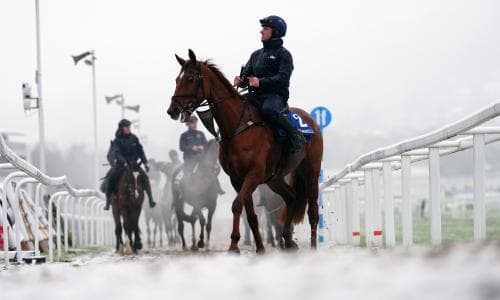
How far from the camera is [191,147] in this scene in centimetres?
2002

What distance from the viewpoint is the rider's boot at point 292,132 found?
11.2 metres

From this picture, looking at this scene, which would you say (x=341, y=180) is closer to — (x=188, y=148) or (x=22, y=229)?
(x=188, y=148)

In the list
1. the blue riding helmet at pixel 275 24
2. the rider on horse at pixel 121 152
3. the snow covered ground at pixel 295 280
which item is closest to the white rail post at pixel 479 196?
the snow covered ground at pixel 295 280

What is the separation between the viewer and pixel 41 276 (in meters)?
5.15

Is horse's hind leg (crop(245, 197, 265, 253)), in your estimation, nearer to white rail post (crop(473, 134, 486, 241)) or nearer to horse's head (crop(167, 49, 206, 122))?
horse's head (crop(167, 49, 206, 122))

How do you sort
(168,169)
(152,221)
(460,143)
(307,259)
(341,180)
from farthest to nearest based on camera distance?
1. (152,221)
2. (168,169)
3. (341,180)
4. (460,143)
5. (307,259)

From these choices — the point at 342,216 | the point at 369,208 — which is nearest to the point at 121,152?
the point at 342,216

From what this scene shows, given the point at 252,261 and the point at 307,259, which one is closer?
the point at 307,259

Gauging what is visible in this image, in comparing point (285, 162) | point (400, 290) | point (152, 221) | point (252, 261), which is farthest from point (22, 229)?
point (152, 221)

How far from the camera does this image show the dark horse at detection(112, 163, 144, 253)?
803 inches

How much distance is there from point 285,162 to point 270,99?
2.69 ft

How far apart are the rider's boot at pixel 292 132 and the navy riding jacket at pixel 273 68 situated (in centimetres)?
32

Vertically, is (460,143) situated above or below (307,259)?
above

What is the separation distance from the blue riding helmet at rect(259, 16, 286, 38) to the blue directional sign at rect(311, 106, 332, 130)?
954 cm
